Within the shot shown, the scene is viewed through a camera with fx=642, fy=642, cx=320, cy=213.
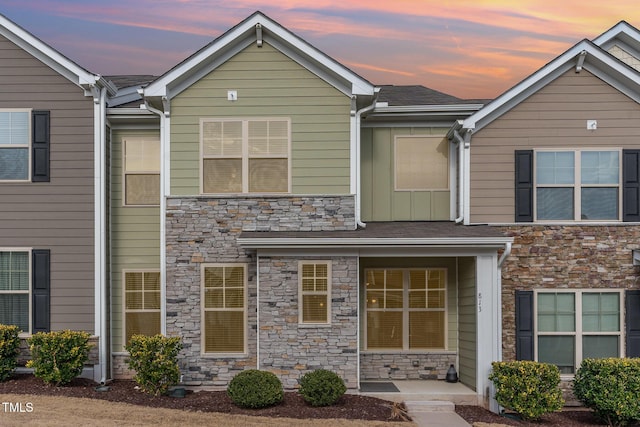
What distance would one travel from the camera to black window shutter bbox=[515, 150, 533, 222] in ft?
39.4

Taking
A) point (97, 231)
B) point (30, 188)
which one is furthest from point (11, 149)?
point (97, 231)

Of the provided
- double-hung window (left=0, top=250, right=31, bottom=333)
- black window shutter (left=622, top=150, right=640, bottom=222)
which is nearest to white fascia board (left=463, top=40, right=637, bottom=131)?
black window shutter (left=622, top=150, right=640, bottom=222)

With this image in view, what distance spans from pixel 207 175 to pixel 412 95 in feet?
17.0

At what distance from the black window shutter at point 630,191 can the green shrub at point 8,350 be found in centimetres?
1136

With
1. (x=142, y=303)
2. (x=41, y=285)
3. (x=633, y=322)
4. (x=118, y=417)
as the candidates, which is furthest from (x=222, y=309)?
(x=633, y=322)

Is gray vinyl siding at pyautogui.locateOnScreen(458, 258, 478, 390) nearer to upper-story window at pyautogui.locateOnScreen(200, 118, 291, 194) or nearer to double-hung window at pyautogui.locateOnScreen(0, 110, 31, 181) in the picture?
upper-story window at pyautogui.locateOnScreen(200, 118, 291, 194)

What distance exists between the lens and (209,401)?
10.7 meters

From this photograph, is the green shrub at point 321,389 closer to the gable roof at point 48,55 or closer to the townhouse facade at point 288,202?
the townhouse facade at point 288,202

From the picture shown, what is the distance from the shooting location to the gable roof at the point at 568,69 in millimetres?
11742

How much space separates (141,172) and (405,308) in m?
5.98

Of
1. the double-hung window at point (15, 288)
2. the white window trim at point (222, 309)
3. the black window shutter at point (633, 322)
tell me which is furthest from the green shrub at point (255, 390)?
the black window shutter at point (633, 322)

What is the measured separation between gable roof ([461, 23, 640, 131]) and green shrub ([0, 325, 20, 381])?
9029 millimetres

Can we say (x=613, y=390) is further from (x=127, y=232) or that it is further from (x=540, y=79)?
(x=127, y=232)

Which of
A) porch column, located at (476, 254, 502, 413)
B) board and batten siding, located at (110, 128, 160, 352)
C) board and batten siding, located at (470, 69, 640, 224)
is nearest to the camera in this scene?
porch column, located at (476, 254, 502, 413)
